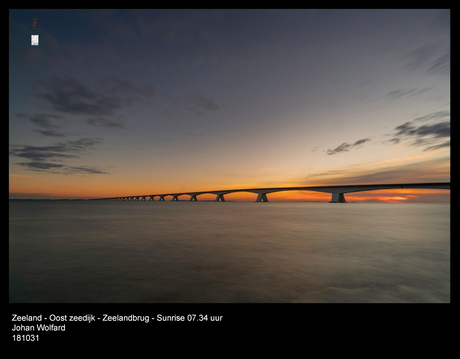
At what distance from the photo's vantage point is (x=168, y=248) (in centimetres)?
928

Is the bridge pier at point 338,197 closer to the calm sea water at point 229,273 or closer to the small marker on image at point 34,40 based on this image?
the calm sea water at point 229,273

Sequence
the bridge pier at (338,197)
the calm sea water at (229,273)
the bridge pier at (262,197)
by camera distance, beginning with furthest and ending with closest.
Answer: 1. the bridge pier at (262,197)
2. the bridge pier at (338,197)
3. the calm sea water at (229,273)

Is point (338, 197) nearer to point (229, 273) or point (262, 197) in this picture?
point (262, 197)

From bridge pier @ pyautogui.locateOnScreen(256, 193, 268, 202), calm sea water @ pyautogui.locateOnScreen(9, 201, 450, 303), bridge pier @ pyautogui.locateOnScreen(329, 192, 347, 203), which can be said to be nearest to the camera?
calm sea water @ pyautogui.locateOnScreen(9, 201, 450, 303)

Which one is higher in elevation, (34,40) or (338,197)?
(34,40)

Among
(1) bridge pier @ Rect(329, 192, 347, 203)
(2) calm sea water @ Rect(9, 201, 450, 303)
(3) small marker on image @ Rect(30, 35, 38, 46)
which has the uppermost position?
(3) small marker on image @ Rect(30, 35, 38, 46)

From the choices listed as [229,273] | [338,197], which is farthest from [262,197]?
[229,273]

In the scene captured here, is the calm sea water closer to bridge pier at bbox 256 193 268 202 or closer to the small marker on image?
the small marker on image

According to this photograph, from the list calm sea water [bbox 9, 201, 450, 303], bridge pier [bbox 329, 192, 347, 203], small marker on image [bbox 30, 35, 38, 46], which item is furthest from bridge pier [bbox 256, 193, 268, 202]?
small marker on image [bbox 30, 35, 38, 46]

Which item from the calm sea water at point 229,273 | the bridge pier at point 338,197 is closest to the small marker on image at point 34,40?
the calm sea water at point 229,273

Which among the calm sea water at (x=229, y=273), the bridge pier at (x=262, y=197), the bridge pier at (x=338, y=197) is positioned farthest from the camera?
the bridge pier at (x=262, y=197)

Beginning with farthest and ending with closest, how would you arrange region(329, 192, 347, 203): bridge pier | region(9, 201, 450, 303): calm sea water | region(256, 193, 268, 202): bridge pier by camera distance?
region(256, 193, 268, 202): bridge pier < region(329, 192, 347, 203): bridge pier < region(9, 201, 450, 303): calm sea water
